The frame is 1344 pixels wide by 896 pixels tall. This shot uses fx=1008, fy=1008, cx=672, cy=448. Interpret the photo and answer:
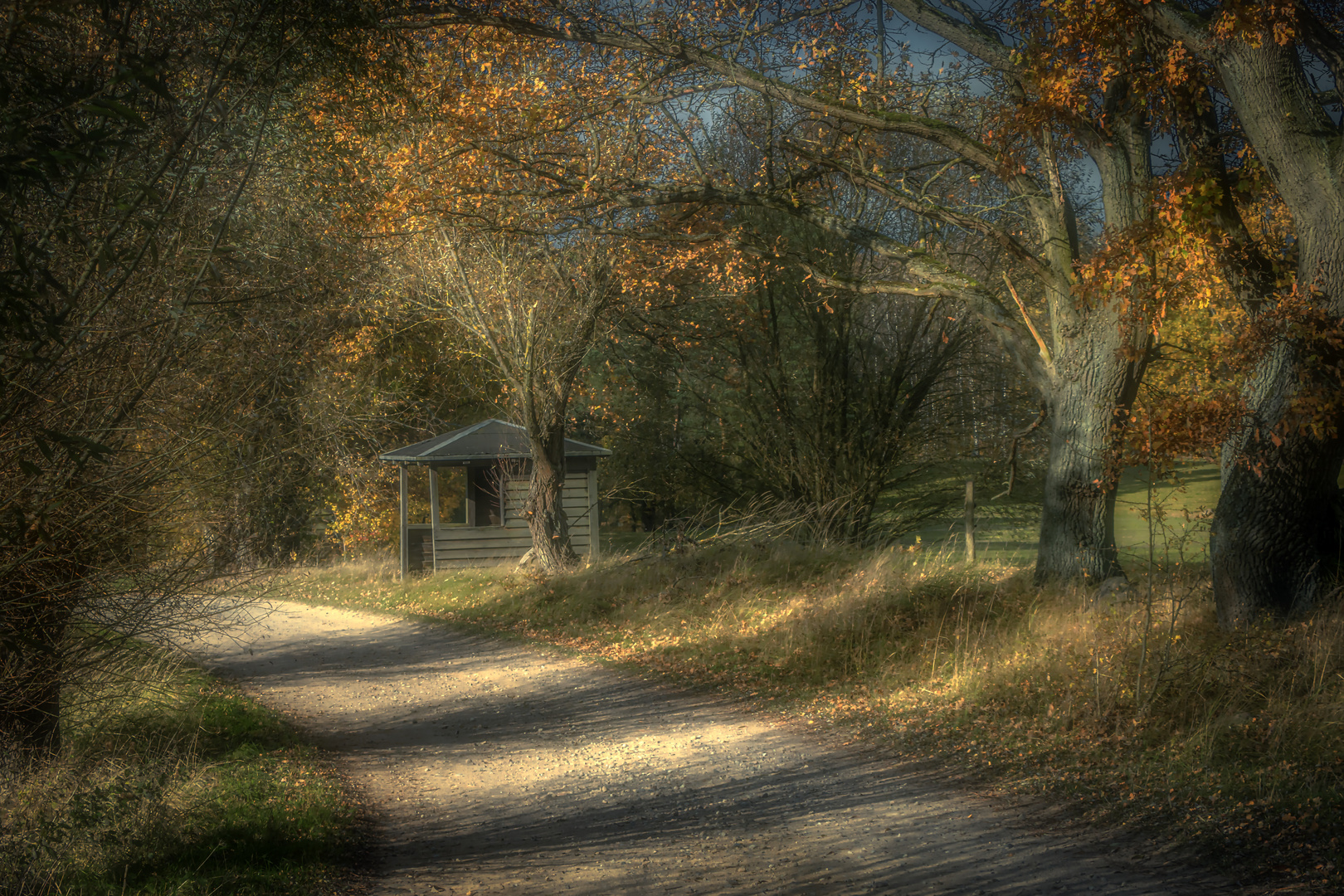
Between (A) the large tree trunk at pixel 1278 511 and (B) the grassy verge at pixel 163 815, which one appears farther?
(A) the large tree trunk at pixel 1278 511

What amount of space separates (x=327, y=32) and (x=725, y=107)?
9.27 metres

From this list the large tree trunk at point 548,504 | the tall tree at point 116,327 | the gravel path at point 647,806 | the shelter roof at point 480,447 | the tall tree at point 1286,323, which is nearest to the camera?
the tall tree at point 116,327

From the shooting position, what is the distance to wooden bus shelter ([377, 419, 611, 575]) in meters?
20.5

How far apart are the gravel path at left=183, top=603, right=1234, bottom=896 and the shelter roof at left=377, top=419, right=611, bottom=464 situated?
382 inches

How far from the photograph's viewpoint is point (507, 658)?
39.7 feet

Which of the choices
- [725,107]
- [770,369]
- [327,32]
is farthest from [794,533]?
[327,32]

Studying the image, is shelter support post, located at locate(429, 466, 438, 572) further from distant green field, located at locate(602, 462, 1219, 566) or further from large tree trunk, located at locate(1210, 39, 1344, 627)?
large tree trunk, located at locate(1210, 39, 1344, 627)

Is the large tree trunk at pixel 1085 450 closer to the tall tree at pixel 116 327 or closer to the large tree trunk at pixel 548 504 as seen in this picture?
the tall tree at pixel 116 327

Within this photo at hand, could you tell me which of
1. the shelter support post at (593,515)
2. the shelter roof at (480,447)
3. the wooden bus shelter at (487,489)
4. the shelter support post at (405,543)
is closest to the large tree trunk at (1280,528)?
the wooden bus shelter at (487,489)

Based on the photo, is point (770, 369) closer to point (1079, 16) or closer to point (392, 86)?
point (1079, 16)

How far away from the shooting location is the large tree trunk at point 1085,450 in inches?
433

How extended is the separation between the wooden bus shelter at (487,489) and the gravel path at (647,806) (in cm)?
978

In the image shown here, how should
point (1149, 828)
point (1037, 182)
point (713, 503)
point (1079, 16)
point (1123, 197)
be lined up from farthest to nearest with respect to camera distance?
point (713, 503)
point (1037, 182)
point (1123, 197)
point (1079, 16)
point (1149, 828)

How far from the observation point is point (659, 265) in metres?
16.4
